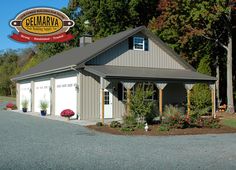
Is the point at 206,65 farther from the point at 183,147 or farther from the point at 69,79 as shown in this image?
the point at 183,147

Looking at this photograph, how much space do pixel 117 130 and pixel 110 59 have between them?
8577 millimetres

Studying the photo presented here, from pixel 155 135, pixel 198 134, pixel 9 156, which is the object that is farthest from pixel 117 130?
pixel 9 156

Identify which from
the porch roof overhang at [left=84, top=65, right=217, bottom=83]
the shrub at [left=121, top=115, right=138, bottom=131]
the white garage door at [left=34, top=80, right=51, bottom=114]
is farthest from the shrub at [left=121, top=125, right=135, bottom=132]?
the white garage door at [left=34, top=80, right=51, bottom=114]

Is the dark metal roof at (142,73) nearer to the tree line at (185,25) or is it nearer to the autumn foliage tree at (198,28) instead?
the tree line at (185,25)

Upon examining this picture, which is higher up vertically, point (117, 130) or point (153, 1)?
point (153, 1)

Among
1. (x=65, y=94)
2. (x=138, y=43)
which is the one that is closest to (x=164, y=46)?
(x=138, y=43)

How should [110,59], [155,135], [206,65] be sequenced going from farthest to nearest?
1. [206,65]
2. [110,59]
3. [155,135]

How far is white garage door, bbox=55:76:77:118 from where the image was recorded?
2619cm

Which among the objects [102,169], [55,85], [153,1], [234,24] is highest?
[153,1]

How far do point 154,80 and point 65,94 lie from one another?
21.5 ft

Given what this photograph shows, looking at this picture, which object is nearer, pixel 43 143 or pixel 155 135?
pixel 43 143

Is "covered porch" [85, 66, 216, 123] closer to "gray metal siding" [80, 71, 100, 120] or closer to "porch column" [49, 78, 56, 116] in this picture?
"gray metal siding" [80, 71, 100, 120]

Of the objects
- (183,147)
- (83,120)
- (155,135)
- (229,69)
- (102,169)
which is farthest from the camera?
(229,69)

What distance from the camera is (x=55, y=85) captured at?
95.6 ft
